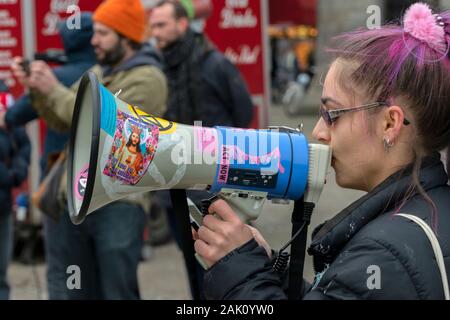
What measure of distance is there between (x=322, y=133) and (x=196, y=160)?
298 mm

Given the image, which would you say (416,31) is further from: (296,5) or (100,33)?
(296,5)

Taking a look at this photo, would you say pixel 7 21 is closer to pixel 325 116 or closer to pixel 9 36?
pixel 9 36

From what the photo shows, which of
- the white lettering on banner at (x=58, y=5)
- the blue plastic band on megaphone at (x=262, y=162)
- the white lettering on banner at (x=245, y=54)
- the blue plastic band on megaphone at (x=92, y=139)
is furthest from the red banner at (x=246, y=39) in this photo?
the blue plastic band on megaphone at (x=262, y=162)

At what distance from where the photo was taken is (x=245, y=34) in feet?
20.8

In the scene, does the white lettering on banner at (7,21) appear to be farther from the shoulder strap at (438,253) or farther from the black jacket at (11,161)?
the shoulder strap at (438,253)

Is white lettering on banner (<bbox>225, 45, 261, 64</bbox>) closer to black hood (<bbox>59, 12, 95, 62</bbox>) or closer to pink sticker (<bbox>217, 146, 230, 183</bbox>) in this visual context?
black hood (<bbox>59, 12, 95, 62</bbox>)

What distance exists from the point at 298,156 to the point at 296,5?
31.4ft

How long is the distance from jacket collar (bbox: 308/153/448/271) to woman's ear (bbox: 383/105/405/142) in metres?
0.08

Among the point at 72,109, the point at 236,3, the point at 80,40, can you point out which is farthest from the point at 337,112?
the point at 236,3

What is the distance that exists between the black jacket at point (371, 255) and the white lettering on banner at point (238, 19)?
4862mm

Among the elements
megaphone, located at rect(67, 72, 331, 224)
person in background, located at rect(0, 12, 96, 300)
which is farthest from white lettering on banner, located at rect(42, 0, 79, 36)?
megaphone, located at rect(67, 72, 331, 224)

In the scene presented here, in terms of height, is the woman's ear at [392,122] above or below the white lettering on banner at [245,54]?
above

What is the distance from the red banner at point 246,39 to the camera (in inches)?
249

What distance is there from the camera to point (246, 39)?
20.8 feet
